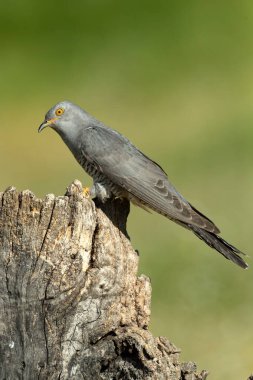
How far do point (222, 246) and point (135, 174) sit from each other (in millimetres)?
763

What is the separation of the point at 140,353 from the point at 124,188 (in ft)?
5.46

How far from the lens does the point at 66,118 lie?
22.8 feet

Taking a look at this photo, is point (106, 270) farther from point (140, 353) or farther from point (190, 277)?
point (190, 277)

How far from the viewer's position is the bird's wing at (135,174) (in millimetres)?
6422

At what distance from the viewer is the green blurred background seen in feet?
28.2

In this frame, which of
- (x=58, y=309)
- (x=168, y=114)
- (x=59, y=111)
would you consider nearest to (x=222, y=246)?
(x=58, y=309)

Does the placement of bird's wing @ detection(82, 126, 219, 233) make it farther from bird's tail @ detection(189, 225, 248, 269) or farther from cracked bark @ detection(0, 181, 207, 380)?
cracked bark @ detection(0, 181, 207, 380)

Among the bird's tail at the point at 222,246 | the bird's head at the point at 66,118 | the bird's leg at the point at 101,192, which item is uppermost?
the bird's head at the point at 66,118

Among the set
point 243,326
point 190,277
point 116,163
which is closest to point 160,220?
point 190,277

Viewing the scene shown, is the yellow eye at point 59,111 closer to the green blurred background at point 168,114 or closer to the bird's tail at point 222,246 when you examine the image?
the bird's tail at point 222,246

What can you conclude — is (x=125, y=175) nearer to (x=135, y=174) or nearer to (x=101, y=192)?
(x=135, y=174)

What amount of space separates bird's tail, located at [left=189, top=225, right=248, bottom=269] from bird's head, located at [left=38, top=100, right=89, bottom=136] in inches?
43.9

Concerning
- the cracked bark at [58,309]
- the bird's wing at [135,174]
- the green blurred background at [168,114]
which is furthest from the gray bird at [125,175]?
the green blurred background at [168,114]

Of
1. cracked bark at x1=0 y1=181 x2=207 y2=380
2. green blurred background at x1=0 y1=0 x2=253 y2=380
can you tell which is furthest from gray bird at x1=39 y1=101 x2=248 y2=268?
green blurred background at x1=0 y1=0 x2=253 y2=380
